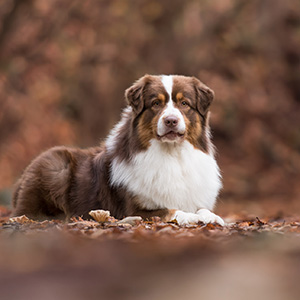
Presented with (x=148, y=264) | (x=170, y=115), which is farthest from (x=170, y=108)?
(x=148, y=264)

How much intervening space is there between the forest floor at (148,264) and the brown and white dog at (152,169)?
125 centimetres

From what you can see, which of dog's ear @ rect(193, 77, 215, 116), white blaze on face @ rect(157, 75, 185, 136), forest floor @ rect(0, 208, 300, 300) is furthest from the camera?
dog's ear @ rect(193, 77, 215, 116)

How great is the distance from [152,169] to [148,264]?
3.07 meters

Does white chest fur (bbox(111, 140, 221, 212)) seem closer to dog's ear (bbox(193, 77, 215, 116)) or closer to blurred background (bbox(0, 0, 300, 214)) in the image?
dog's ear (bbox(193, 77, 215, 116))

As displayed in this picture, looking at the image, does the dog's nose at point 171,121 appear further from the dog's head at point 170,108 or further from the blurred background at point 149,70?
the blurred background at point 149,70

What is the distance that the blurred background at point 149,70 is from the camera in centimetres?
1938

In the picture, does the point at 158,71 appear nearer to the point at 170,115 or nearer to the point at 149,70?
the point at 149,70

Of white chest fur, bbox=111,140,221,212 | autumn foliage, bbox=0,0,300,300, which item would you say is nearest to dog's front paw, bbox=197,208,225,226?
white chest fur, bbox=111,140,221,212

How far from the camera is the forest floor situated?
3263 millimetres

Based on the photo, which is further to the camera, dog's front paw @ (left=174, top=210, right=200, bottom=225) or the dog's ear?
the dog's ear

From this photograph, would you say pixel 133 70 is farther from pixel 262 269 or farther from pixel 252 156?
pixel 262 269

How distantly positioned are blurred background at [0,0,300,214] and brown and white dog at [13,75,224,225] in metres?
11.2

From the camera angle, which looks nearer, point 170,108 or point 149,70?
point 170,108

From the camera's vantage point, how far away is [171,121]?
6.51 m
